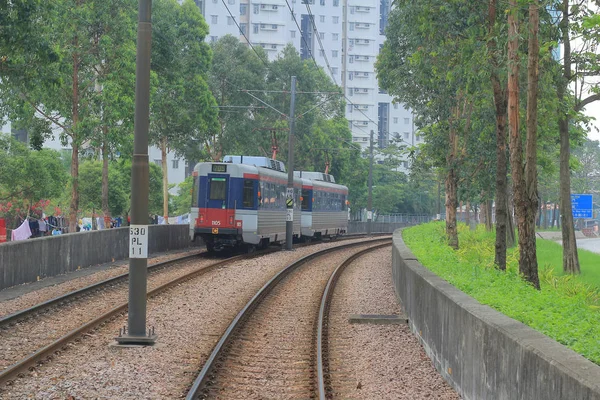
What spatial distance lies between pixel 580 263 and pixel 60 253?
22602mm

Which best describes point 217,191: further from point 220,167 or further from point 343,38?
point 343,38

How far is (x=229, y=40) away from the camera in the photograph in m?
68.0

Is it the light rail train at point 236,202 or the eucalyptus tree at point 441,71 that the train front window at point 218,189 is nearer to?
the light rail train at point 236,202

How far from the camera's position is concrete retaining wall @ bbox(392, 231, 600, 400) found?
6.08 metres

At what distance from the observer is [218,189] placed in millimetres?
30312

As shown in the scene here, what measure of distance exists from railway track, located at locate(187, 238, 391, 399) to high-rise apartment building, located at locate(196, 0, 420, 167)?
104455mm

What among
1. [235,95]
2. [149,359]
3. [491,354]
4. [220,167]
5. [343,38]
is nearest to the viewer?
[491,354]

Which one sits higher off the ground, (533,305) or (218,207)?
(218,207)

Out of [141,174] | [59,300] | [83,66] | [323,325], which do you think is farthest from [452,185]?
[141,174]

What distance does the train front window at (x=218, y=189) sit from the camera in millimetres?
30250

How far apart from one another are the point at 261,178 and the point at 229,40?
38325mm

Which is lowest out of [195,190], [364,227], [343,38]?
[364,227]

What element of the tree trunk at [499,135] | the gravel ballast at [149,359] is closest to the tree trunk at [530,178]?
the tree trunk at [499,135]

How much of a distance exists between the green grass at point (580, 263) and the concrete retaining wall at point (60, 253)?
1406 centimetres
